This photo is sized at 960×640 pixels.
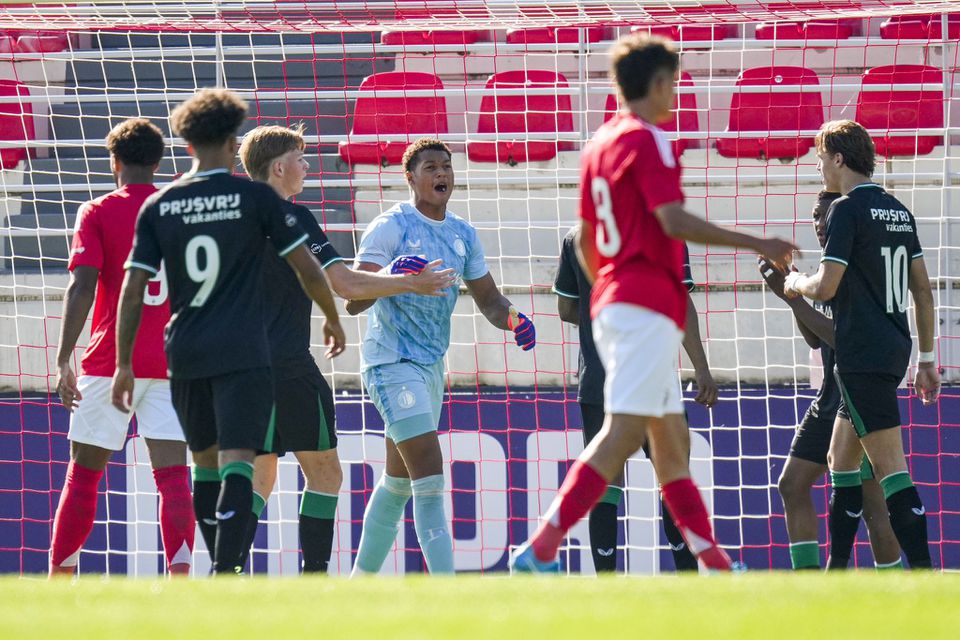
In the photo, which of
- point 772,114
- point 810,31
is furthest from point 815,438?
point 810,31

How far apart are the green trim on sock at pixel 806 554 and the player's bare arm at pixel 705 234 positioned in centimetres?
261

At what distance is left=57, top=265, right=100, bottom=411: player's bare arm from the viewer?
5418 millimetres

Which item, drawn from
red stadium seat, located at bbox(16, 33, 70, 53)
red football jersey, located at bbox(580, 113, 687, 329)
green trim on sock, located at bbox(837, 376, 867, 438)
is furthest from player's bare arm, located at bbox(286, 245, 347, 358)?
red stadium seat, located at bbox(16, 33, 70, 53)

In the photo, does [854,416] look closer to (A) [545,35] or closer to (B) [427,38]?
(A) [545,35]

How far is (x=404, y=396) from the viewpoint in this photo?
5699 millimetres

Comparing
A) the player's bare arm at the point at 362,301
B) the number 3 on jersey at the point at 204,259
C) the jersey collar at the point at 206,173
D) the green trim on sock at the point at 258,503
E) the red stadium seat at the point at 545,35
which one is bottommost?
the green trim on sock at the point at 258,503

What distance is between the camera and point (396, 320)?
232 inches

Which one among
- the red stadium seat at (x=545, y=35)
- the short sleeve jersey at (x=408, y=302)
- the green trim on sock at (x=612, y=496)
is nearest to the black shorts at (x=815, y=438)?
the green trim on sock at (x=612, y=496)

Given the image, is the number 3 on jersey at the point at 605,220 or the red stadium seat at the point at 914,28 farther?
the red stadium seat at the point at 914,28

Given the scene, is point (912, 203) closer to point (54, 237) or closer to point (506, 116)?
point (506, 116)

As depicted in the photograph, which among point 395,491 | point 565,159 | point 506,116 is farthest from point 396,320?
point 506,116

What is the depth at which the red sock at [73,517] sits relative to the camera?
5.57 meters

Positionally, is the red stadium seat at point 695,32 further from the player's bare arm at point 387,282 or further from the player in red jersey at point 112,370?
the player in red jersey at point 112,370

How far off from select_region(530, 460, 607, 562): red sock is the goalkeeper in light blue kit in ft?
5.14
